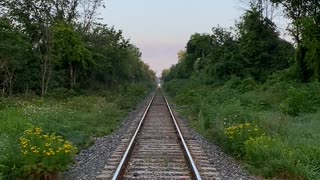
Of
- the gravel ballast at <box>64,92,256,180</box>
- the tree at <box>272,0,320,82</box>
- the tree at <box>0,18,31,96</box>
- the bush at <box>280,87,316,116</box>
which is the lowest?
the gravel ballast at <box>64,92,256,180</box>

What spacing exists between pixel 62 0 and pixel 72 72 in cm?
702

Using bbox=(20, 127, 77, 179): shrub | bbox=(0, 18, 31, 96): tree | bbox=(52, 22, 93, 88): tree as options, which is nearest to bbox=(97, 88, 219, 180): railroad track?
bbox=(20, 127, 77, 179): shrub

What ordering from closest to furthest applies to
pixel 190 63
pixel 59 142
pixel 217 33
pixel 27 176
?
pixel 27 176 < pixel 59 142 < pixel 217 33 < pixel 190 63

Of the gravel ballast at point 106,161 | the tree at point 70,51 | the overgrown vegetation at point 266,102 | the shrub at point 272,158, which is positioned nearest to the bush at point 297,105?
the overgrown vegetation at point 266,102

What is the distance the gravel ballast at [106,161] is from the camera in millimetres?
10281

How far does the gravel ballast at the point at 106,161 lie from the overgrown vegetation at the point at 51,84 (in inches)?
23.3

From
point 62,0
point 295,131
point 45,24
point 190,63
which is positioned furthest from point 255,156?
point 190,63

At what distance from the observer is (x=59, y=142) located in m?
9.90

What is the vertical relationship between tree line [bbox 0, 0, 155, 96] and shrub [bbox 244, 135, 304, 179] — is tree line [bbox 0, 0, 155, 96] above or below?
above

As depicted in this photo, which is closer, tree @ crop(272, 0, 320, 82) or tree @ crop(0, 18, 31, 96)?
tree @ crop(0, 18, 31, 96)

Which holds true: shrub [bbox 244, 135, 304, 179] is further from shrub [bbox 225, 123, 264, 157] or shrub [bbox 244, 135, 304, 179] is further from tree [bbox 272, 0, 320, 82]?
tree [bbox 272, 0, 320, 82]

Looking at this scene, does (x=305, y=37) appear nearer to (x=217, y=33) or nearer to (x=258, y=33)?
(x=258, y=33)

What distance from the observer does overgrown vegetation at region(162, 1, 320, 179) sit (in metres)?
10.8

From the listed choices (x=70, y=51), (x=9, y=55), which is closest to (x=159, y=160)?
(x=9, y=55)
